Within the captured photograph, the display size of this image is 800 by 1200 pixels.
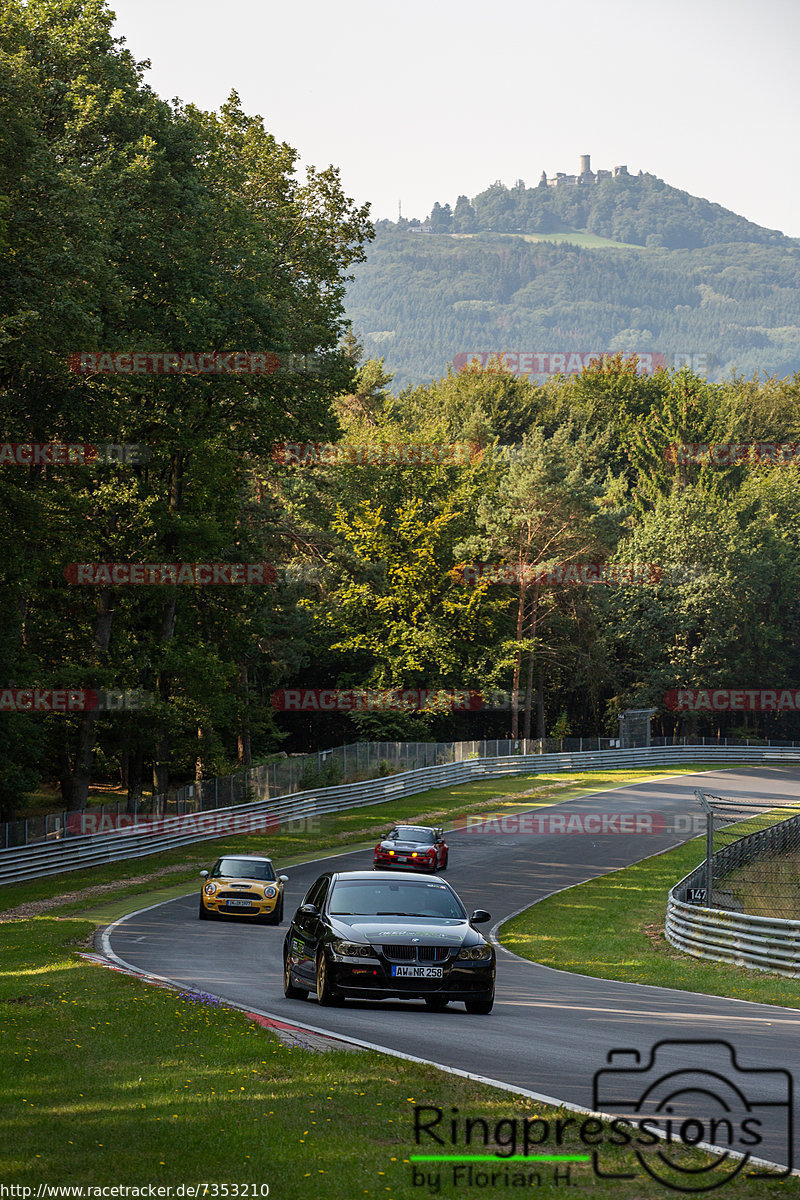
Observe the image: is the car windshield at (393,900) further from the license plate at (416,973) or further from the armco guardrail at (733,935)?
the armco guardrail at (733,935)

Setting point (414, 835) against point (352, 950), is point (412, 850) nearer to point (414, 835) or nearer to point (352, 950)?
point (414, 835)

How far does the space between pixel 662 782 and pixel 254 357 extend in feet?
113

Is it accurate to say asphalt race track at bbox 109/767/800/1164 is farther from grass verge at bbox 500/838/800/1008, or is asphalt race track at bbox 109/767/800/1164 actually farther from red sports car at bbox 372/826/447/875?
red sports car at bbox 372/826/447/875

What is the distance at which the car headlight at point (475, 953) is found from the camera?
13.2 meters

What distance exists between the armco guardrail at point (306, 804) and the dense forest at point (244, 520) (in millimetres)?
2968

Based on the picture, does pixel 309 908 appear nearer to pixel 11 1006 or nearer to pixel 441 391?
pixel 11 1006

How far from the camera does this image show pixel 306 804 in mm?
47250

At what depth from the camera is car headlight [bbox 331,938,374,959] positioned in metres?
13.0

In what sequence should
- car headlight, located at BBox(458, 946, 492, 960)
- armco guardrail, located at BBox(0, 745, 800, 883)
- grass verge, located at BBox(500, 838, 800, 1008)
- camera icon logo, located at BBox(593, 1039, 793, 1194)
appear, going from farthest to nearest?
armco guardrail, located at BBox(0, 745, 800, 883)
grass verge, located at BBox(500, 838, 800, 1008)
car headlight, located at BBox(458, 946, 492, 960)
camera icon logo, located at BBox(593, 1039, 793, 1194)

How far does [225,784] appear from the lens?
43.1 m

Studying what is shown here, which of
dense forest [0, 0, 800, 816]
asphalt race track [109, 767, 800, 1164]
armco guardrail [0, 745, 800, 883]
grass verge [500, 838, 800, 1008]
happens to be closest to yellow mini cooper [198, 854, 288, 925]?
asphalt race track [109, 767, 800, 1164]

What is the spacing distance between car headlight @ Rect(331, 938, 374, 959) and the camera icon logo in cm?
369

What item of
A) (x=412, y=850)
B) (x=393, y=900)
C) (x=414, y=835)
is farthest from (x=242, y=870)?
(x=393, y=900)

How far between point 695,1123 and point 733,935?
14833 mm
